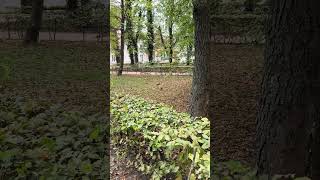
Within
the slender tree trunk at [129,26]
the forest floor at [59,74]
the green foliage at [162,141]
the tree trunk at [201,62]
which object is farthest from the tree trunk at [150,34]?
the green foliage at [162,141]

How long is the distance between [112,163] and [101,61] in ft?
33.5

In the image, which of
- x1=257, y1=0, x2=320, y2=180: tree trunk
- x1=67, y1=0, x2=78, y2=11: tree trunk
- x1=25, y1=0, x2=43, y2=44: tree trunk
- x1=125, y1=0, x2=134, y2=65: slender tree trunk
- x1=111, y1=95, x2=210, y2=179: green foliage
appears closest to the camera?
x1=257, y1=0, x2=320, y2=180: tree trunk

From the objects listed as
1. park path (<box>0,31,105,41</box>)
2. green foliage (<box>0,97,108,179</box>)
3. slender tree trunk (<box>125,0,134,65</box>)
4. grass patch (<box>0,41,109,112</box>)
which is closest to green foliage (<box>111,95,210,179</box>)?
green foliage (<box>0,97,108,179</box>)

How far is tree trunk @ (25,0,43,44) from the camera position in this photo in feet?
56.5

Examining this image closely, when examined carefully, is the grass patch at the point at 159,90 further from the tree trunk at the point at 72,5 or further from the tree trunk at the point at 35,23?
the tree trunk at the point at 72,5

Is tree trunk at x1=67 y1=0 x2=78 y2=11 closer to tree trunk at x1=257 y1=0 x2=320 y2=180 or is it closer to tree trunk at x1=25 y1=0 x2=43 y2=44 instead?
tree trunk at x1=25 y1=0 x2=43 y2=44

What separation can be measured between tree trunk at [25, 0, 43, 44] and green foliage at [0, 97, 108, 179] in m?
12.9

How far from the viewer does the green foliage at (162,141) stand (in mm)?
4363

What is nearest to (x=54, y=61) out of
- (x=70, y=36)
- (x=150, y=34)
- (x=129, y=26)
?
(x=70, y=36)

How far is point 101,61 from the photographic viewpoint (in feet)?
53.7

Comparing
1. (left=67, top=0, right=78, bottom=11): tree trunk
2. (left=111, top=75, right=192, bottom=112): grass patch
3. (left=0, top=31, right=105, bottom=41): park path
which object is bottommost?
(left=111, top=75, right=192, bottom=112): grass patch

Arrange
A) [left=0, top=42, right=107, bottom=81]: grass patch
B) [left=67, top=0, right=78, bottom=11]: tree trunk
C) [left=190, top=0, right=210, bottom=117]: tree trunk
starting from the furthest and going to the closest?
[left=67, top=0, right=78, bottom=11]: tree trunk < [left=0, top=42, right=107, bottom=81]: grass patch < [left=190, top=0, right=210, bottom=117]: tree trunk

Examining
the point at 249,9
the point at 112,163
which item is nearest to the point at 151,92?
the point at 249,9

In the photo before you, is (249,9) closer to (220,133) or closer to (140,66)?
(220,133)
